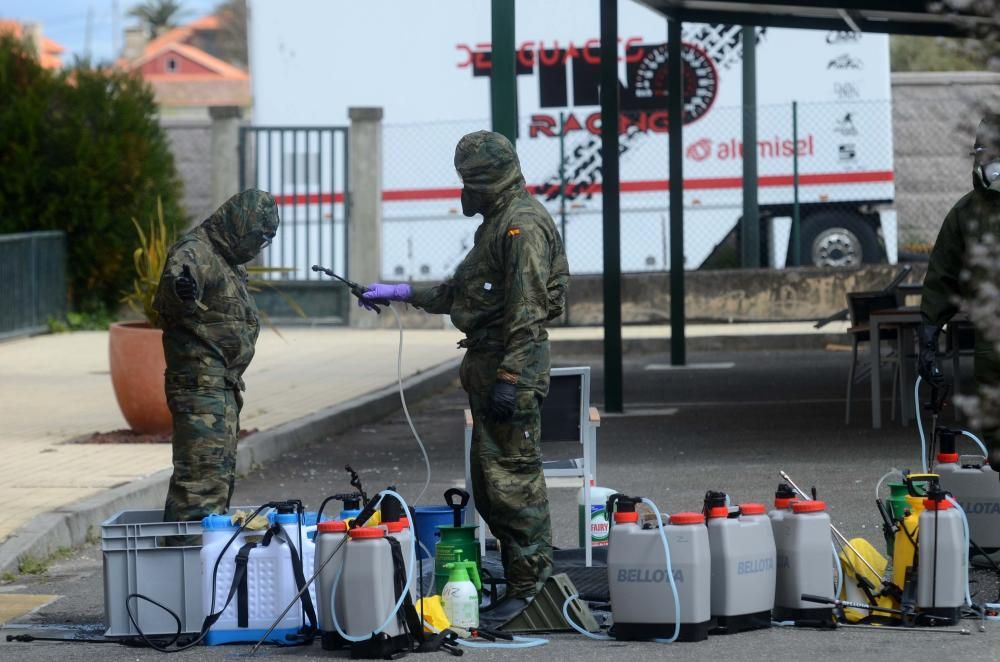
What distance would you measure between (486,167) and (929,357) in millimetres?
2371

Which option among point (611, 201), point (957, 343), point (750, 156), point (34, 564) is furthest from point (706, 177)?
point (34, 564)

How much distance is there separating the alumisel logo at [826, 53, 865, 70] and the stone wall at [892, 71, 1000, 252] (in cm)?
467

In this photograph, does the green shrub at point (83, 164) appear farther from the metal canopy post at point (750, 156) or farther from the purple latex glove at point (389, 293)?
the purple latex glove at point (389, 293)

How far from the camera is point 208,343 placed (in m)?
7.68

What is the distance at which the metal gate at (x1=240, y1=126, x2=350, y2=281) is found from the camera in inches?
934

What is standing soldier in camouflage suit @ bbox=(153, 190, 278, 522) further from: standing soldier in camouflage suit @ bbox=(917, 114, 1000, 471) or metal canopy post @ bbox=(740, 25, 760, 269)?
metal canopy post @ bbox=(740, 25, 760, 269)

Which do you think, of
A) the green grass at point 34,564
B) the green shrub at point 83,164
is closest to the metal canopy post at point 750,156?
the green shrub at point 83,164

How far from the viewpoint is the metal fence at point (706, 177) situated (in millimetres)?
23969

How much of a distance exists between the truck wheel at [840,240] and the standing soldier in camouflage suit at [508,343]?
1752cm

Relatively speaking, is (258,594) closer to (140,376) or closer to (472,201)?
(472,201)

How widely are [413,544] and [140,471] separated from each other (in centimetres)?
471

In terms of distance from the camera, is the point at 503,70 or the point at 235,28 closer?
the point at 503,70

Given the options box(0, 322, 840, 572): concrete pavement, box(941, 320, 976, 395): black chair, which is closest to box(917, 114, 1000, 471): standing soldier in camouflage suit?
box(941, 320, 976, 395): black chair

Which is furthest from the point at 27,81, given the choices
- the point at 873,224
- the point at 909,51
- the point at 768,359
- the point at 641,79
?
the point at 909,51
